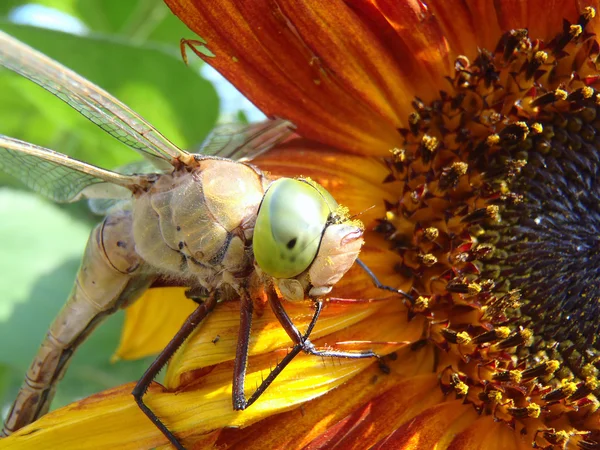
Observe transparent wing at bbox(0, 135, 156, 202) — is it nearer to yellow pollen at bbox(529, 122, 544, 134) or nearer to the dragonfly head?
the dragonfly head

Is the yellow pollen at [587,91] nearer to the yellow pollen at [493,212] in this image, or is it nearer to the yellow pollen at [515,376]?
the yellow pollen at [493,212]

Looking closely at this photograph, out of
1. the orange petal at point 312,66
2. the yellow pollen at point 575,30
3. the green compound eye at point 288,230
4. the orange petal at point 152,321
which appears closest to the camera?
the green compound eye at point 288,230

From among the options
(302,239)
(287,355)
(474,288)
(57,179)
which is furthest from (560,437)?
(57,179)

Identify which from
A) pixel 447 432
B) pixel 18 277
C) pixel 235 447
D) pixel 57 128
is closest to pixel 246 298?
pixel 235 447

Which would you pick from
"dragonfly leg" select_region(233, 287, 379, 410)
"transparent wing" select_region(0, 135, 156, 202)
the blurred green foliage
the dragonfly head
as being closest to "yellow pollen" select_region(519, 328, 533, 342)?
"dragonfly leg" select_region(233, 287, 379, 410)

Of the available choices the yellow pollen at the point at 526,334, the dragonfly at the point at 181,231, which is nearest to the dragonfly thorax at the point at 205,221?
the dragonfly at the point at 181,231

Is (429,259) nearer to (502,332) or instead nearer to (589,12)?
(502,332)
